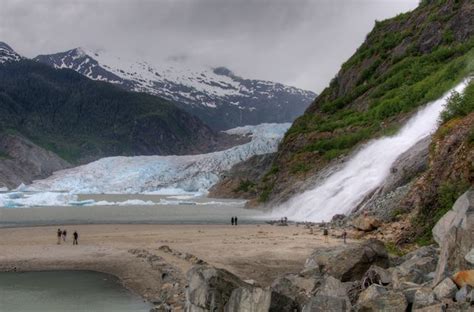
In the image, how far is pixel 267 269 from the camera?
20266mm

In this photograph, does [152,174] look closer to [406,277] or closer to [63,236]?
[63,236]

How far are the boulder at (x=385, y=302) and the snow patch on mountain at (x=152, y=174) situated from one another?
103209mm

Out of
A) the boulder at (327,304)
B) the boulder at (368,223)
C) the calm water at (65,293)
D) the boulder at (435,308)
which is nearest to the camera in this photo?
the boulder at (435,308)

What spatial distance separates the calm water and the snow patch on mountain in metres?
89.4

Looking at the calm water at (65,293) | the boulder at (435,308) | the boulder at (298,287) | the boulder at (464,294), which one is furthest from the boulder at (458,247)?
the calm water at (65,293)

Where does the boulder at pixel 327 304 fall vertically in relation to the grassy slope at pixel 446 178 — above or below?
below

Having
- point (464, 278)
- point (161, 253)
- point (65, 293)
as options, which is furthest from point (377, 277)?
point (161, 253)

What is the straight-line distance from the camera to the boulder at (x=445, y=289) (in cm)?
809

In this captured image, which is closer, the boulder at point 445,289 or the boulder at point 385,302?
the boulder at point 445,289

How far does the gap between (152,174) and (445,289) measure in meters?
114

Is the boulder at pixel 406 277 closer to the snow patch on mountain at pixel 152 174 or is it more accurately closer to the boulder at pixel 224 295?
the boulder at pixel 224 295

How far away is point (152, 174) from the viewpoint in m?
Answer: 120

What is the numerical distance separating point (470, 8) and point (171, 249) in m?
48.4

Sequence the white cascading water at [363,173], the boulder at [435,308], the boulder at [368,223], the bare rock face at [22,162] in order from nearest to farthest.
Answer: the boulder at [435,308], the boulder at [368,223], the white cascading water at [363,173], the bare rock face at [22,162]
